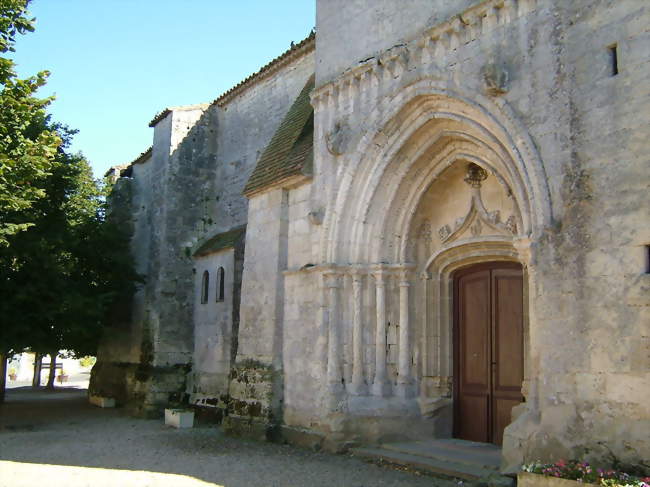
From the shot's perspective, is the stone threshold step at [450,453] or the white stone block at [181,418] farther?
the white stone block at [181,418]

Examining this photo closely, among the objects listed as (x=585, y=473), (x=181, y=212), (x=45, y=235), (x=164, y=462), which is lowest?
(x=164, y=462)

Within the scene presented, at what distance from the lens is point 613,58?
19.6ft

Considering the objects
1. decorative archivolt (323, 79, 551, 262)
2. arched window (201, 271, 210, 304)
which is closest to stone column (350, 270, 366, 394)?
decorative archivolt (323, 79, 551, 262)

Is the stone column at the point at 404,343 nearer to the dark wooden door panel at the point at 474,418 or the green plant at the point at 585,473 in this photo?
the dark wooden door panel at the point at 474,418

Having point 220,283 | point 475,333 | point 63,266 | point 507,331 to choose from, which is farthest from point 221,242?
point 507,331

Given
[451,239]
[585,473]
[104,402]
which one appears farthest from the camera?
[104,402]

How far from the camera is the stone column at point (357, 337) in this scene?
8.56 meters

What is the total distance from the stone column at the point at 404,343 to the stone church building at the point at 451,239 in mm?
29

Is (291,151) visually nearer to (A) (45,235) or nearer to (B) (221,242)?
(B) (221,242)

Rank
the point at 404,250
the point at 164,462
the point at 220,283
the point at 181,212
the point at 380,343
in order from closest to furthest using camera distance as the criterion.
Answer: the point at 164,462 → the point at 380,343 → the point at 404,250 → the point at 220,283 → the point at 181,212

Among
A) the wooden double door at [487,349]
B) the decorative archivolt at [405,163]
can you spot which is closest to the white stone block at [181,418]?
the decorative archivolt at [405,163]

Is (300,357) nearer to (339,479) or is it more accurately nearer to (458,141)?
(339,479)

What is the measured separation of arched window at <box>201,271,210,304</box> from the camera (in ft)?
46.9

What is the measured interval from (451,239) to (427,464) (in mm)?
2799
